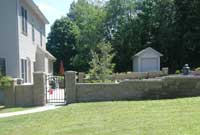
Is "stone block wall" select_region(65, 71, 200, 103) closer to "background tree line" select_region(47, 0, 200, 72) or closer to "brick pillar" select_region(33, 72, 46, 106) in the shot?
"brick pillar" select_region(33, 72, 46, 106)

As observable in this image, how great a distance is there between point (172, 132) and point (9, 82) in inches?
460

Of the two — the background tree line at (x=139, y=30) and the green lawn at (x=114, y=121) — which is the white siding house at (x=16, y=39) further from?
the background tree line at (x=139, y=30)

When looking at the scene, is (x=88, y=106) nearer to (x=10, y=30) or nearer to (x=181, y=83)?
(x=181, y=83)

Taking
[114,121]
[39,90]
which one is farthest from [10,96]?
[114,121]

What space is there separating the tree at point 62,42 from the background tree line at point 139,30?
24.1 ft

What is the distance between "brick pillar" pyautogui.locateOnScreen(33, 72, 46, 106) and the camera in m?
20.9

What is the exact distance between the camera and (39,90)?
68.9 ft

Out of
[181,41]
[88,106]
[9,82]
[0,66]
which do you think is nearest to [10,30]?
[0,66]

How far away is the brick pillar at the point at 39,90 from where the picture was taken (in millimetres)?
20938

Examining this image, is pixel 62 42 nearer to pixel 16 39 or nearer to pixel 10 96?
pixel 16 39

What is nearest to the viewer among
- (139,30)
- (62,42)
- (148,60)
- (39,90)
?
(39,90)

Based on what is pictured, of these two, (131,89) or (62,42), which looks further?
(62,42)

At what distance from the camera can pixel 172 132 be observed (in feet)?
36.3

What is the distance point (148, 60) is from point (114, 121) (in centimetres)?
2972
